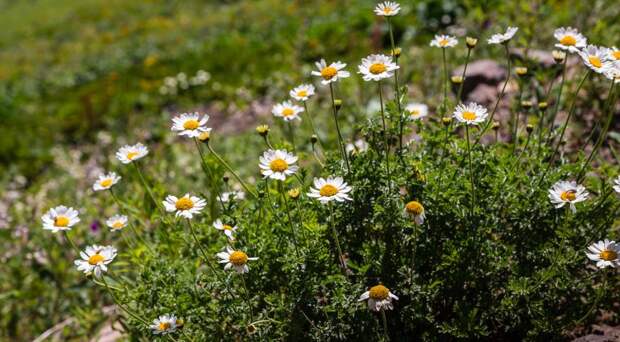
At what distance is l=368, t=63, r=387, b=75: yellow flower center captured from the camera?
89.7 inches

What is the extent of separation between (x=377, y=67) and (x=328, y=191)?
21.0 inches

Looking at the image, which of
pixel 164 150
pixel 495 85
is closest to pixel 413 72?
pixel 495 85

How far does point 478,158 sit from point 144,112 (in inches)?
267

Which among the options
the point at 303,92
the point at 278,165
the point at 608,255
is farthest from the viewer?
the point at 303,92

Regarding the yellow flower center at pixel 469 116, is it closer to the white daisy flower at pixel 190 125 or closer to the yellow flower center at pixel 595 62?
the yellow flower center at pixel 595 62

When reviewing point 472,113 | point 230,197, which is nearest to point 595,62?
point 472,113

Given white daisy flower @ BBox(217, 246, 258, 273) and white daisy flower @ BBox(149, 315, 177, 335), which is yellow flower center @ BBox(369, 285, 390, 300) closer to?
white daisy flower @ BBox(217, 246, 258, 273)

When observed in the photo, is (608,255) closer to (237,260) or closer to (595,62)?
(595,62)

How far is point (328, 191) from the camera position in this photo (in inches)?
83.9

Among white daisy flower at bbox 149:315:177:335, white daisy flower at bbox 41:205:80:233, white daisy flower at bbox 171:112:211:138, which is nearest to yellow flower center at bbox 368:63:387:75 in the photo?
white daisy flower at bbox 171:112:211:138

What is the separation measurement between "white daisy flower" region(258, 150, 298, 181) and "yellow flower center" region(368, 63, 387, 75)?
461mm

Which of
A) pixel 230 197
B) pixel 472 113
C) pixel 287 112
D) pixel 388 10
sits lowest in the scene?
pixel 230 197

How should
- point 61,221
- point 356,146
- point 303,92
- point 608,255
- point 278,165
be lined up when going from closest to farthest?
point 608,255 < point 278,165 < point 61,221 < point 303,92 < point 356,146

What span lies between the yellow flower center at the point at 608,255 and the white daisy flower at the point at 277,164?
44.1 inches
